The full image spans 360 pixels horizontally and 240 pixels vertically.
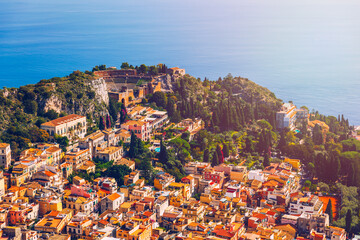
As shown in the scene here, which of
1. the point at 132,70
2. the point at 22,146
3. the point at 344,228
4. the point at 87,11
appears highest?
the point at 87,11

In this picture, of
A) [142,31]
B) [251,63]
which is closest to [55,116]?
[251,63]

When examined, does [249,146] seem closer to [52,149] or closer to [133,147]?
[133,147]

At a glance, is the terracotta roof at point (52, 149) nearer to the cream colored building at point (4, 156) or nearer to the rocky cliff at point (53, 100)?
the cream colored building at point (4, 156)

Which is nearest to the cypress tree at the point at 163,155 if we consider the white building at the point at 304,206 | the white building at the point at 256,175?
the white building at the point at 256,175

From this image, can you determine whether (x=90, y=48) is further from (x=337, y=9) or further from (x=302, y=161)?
(x=337, y=9)

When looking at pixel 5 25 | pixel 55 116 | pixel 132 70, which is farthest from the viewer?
pixel 5 25

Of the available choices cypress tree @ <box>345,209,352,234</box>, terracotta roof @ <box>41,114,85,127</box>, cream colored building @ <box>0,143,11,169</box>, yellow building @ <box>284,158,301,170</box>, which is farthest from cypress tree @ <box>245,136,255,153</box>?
cream colored building @ <box>0,143,11,169</box>

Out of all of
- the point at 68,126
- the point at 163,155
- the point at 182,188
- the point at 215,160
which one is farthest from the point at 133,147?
the point at 215,160
